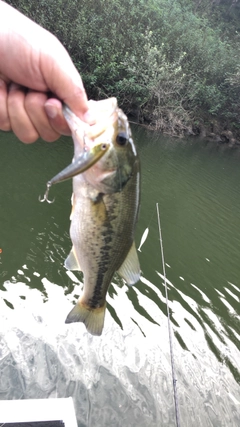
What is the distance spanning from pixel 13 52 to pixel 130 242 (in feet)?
3.38

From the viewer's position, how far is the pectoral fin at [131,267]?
1.76 meters

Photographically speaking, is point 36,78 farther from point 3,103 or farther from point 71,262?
point 71,262

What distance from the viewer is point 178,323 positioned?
693 centimetres

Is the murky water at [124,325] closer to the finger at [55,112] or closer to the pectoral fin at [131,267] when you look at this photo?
the pectoral fin at [131,267]

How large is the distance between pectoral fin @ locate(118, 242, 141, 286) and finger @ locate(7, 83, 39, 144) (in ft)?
2.52

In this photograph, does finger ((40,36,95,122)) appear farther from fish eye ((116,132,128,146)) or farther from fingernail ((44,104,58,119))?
fish eye ((116,132,128,146))

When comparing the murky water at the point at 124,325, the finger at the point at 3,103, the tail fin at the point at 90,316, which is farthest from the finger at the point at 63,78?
the murky water at the point at 124,325

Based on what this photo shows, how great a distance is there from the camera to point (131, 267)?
1.78 m

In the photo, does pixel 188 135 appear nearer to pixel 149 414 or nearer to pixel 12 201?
pixel 12 201

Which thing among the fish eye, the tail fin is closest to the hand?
the fish eye

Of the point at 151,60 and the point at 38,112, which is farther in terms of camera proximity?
the point at 151,60

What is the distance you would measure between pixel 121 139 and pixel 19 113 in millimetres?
609

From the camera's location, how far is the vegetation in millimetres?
25078

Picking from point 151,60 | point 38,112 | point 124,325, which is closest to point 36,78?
point 38,112
